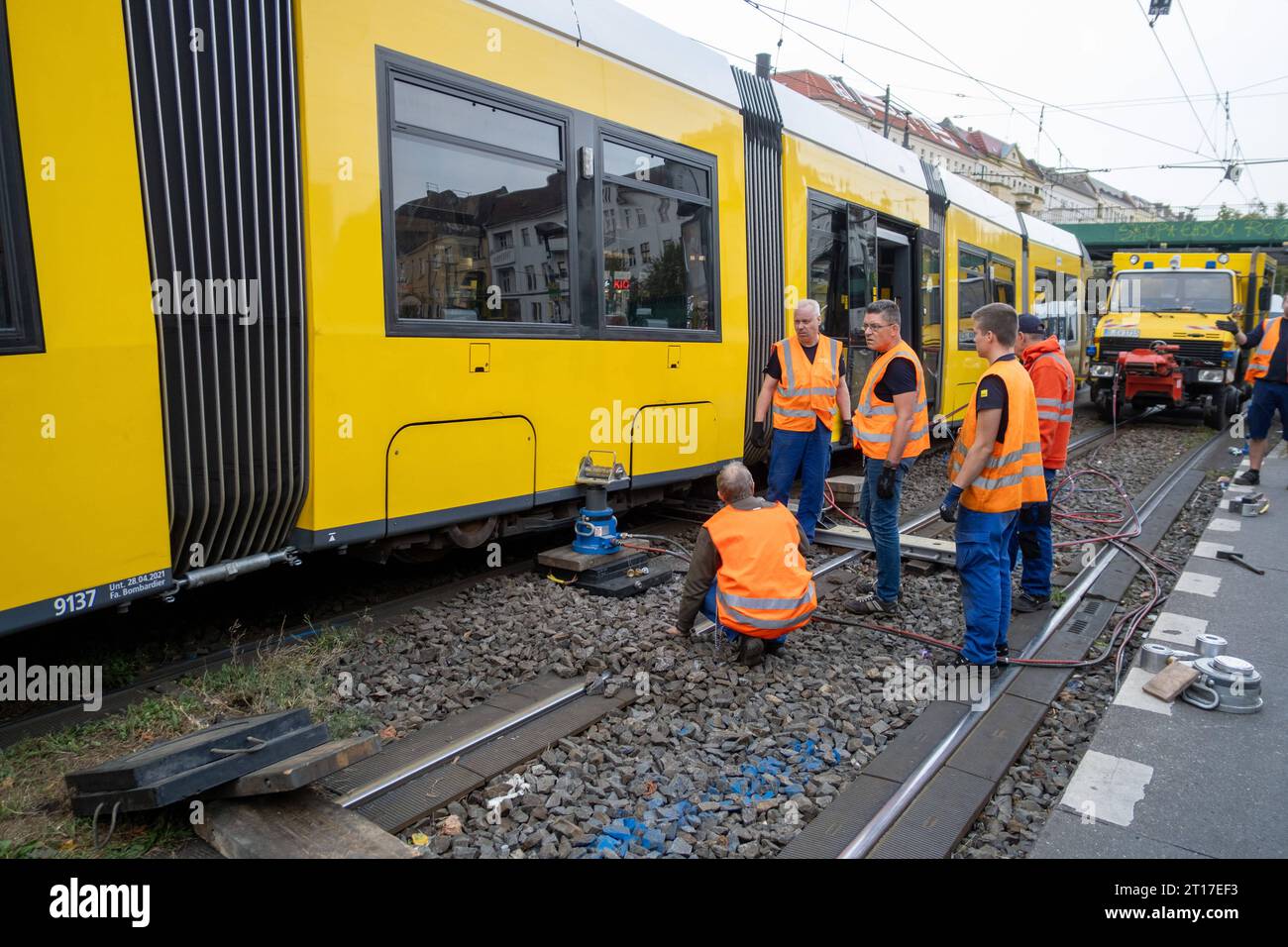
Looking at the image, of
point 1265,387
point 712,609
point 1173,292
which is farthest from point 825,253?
point 1173,292

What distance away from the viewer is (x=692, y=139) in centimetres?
641

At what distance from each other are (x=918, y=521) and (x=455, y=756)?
555 centimetres

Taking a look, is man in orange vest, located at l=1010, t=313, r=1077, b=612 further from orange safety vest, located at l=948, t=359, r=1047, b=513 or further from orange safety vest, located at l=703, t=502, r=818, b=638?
orange safety vest, located at l=703, t=502, r=818, b=638

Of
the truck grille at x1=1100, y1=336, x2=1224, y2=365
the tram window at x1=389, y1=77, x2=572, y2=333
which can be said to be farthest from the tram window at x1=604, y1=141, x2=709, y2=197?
the truck grille at x1=1100, y1=336, x2=1224, y2=365

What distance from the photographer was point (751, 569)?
4395 millimetres

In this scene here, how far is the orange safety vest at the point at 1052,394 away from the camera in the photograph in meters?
5.60

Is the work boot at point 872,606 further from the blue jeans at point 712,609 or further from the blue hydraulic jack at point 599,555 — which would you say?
the blue hydraulic jack at point 599,555

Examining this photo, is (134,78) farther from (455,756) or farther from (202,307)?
(455,756)

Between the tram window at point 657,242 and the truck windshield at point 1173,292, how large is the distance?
13.1m

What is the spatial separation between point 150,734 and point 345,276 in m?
2.15

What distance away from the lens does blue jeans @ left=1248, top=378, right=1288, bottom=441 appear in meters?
9.10

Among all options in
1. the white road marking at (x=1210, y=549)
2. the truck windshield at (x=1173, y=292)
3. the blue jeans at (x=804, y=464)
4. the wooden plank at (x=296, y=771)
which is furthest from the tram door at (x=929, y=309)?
the wooden plank at (x=296, y=771)

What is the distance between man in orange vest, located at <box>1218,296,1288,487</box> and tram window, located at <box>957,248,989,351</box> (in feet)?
9.98
